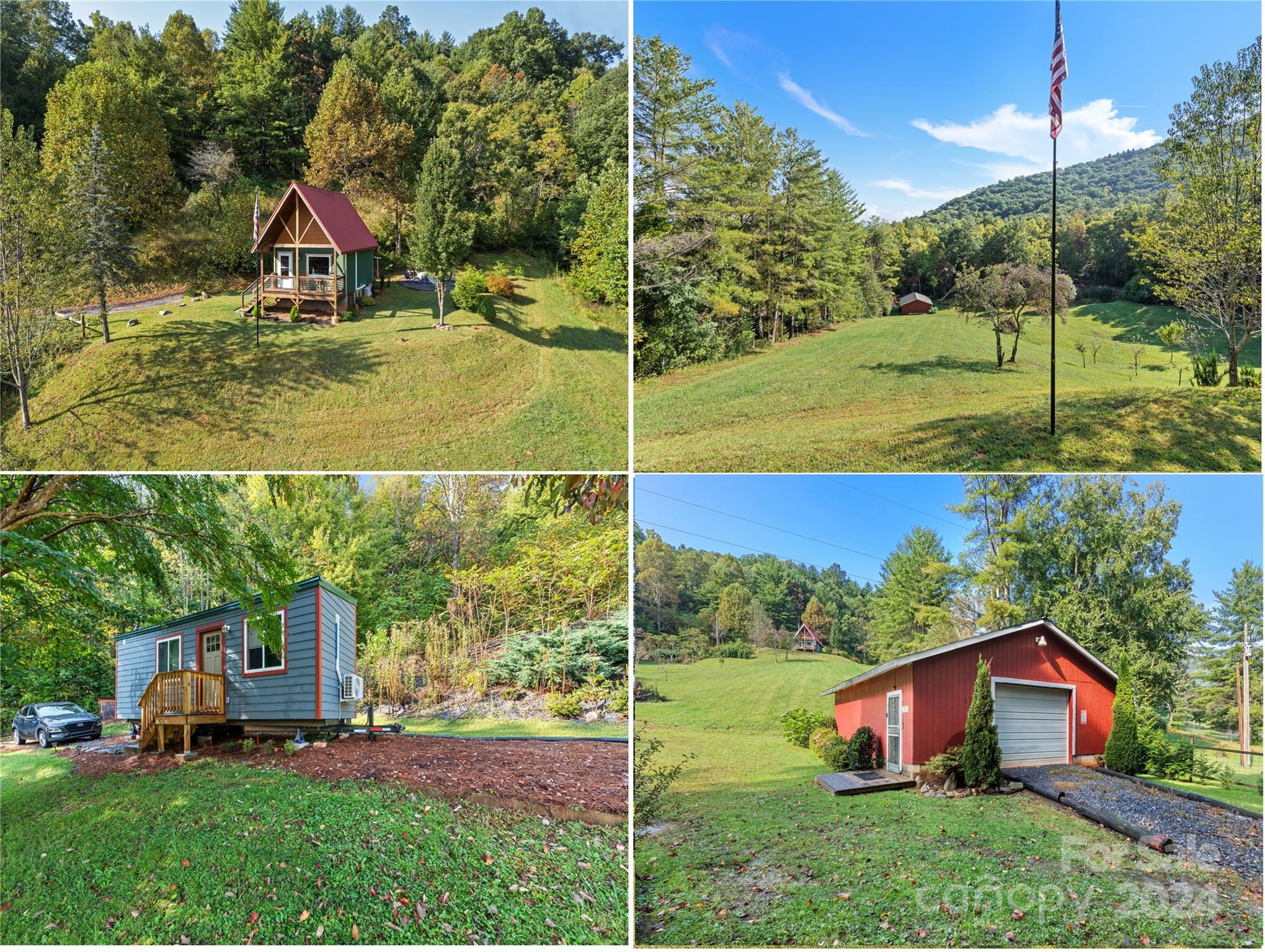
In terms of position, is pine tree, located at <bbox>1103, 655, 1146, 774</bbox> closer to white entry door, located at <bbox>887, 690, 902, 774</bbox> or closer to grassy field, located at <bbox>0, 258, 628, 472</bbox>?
white entry door, located at <bbox>887, 690, 902, 774</bbox>

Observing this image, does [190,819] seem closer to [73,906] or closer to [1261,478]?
→ [73,906]

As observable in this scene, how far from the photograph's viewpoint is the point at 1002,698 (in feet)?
18.3

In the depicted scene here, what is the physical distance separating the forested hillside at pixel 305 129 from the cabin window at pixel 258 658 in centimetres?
341

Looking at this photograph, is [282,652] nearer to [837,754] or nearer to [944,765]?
[837,754]

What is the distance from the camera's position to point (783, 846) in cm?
438

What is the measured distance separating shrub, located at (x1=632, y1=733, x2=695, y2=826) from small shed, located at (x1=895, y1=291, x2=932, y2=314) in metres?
4.80

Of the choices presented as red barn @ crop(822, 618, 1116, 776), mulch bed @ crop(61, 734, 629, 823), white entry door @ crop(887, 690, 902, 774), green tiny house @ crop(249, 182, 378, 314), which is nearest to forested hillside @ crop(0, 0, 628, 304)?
green tiny house @ crop(249, 182, 378, 314)

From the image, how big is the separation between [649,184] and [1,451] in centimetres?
592

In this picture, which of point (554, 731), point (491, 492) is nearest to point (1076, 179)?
point (491, 492)

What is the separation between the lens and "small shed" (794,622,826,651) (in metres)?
5.28

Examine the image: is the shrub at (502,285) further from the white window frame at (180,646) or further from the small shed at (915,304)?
the white window frame at (180,646)

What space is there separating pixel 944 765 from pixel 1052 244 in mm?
4683

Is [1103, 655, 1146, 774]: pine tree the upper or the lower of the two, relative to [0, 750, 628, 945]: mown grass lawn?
upper

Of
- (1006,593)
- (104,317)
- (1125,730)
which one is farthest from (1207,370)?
(104,317)
